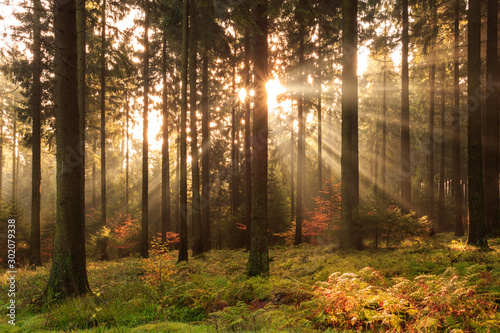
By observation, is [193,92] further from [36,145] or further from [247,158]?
[36,145]

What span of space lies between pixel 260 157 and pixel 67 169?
493cm

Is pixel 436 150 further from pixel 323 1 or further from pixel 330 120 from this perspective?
pixel 323 1

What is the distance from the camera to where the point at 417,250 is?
8.91m

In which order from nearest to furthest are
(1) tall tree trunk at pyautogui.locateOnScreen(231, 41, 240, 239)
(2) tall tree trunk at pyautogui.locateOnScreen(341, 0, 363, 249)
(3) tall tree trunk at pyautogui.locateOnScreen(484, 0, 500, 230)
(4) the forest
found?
(4) the forest < (2) tall tree trunk at pyautogui.locateOnScreen(341, 0, 363, 249) < (3) tall tree trunk at pyautogui.locateOnScreen(484, 0, 500, 230) < (1) tall tree trunk at pyautogui.locateOnScreen(231, 41, 240, 239)

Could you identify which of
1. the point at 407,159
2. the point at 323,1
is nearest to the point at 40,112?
the point at 323,1

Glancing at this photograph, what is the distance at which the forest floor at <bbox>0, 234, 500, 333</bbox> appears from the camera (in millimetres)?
3617

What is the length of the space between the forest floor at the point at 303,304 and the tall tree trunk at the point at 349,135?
246 cm

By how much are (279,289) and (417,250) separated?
594 cm

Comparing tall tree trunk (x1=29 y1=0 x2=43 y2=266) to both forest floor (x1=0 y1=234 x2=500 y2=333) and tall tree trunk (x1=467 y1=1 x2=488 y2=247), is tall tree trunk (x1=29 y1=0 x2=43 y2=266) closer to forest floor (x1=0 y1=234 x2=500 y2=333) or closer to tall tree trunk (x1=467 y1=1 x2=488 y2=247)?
forest floor (x1=0 y1=234 x2=500 y2=333)

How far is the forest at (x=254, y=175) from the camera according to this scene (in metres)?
4.66

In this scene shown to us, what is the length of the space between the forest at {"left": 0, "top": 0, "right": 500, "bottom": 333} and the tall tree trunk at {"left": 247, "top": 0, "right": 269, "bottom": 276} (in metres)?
0.05

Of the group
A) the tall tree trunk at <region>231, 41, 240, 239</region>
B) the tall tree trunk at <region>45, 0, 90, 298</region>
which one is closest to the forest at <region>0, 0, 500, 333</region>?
the tall tree trunk at <region>45, 0, 90, 298</region>

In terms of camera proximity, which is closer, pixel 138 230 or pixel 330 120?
pixel 138 230

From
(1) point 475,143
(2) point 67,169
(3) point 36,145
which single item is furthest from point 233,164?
(2) point 67,169
